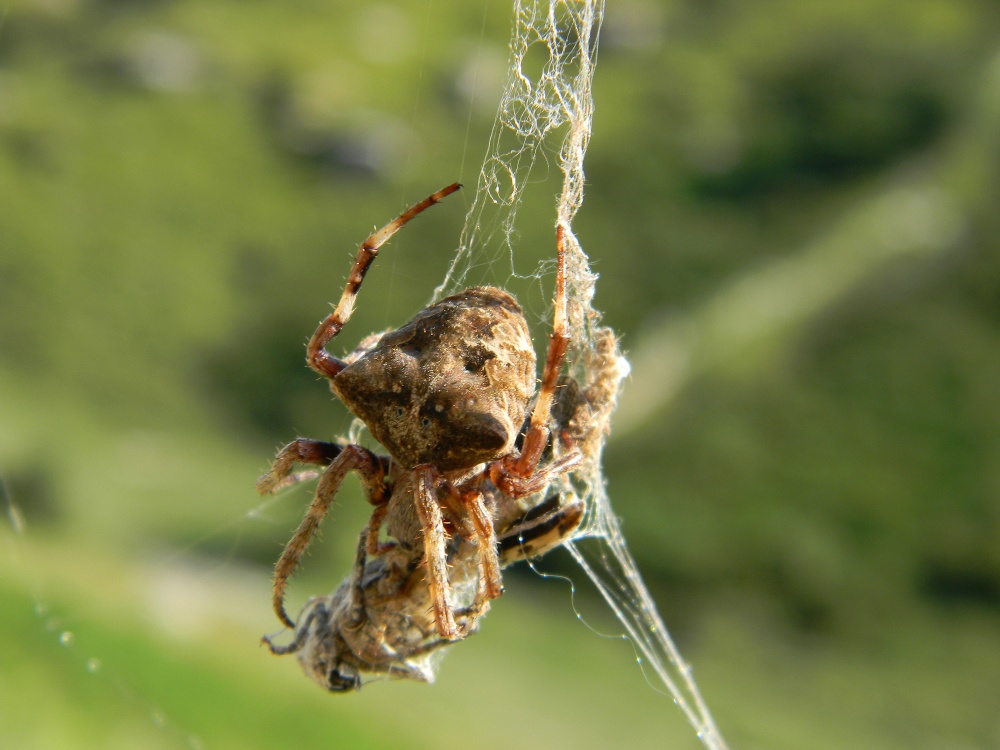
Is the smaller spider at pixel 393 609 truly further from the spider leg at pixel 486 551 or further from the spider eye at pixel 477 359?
the spider eye at pixel 477 359

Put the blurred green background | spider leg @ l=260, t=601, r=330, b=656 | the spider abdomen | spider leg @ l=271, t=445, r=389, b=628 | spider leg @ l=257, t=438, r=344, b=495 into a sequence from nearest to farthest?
the spider abdomen
spider leg @ l=271, t=445, r=389, b=628
spider leg @ l=257, t=438, r=344, b=495
spider leg @ l=260, t=601, r=330, b=656
the blurred green background

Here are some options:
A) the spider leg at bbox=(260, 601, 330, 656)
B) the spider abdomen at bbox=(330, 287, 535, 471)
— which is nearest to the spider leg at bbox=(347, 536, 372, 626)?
the spider leg at bbox=(260, 601, 330, 656)

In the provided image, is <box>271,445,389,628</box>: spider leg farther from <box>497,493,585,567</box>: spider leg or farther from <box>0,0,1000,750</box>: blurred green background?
<box>0,0,1000,750</box>: blurred green background

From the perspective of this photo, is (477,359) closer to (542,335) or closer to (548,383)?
(548,383)

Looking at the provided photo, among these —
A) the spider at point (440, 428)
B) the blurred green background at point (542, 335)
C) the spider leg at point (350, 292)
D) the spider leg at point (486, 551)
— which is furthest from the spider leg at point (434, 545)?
the blurred green background at point (542, 335)

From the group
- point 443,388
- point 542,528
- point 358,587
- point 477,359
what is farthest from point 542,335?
point 443,388

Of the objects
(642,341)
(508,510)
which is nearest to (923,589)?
(642,341)
